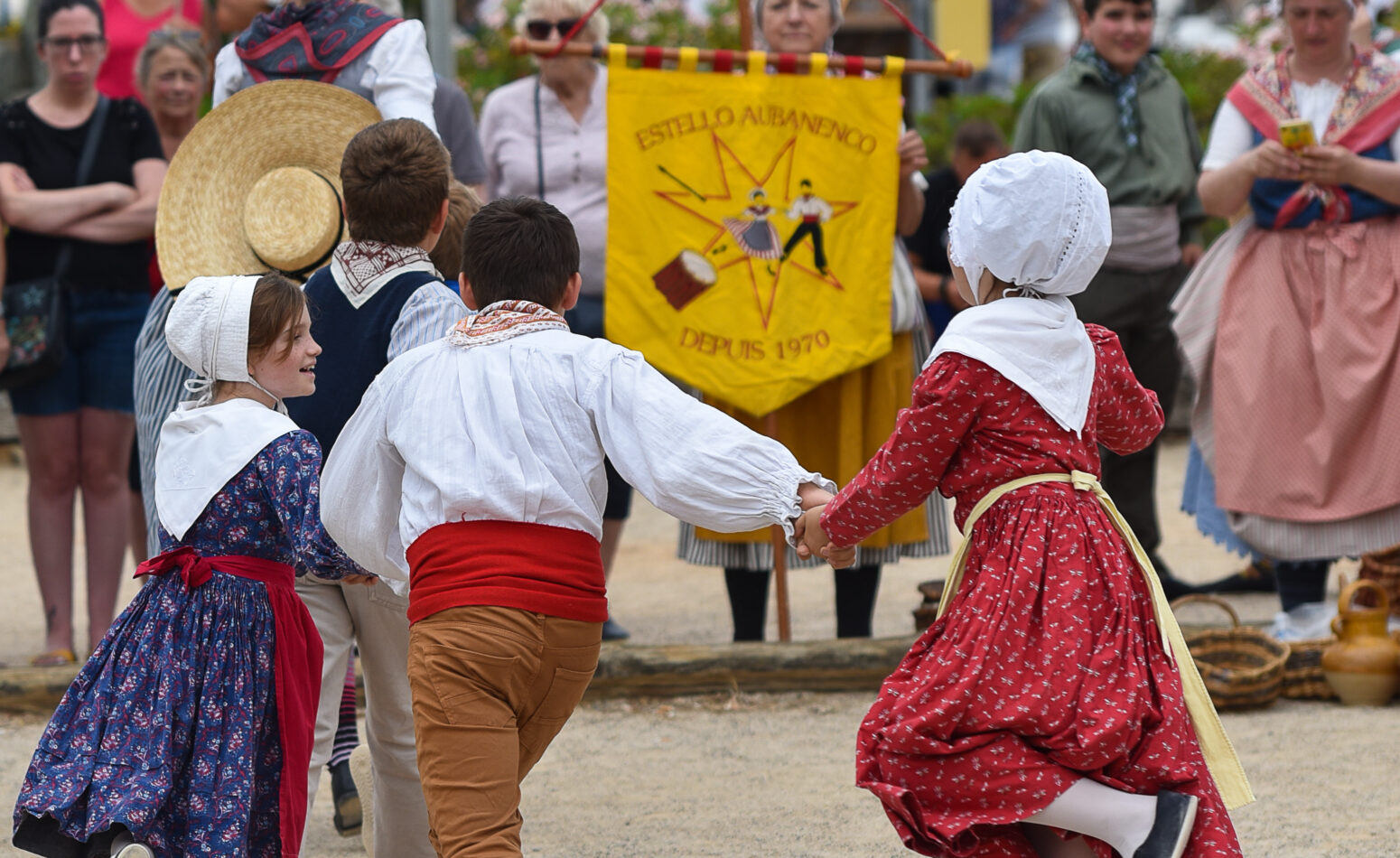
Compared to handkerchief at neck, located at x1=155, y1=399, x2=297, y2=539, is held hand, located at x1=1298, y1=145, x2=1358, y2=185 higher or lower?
higher

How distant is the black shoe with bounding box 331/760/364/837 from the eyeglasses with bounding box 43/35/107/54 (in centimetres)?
259

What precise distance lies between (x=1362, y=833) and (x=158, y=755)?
2.56 m

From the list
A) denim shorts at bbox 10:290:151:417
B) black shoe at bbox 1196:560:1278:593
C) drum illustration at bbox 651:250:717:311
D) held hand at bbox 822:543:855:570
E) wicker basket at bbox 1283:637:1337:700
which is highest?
drum illustration at bbox 651:250:717:311

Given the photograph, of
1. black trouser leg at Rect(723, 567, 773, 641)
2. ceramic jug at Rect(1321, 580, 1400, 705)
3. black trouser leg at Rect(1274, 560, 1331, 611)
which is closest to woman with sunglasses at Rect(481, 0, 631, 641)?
black trouser leg at Rect(723, 567, 773, 641)

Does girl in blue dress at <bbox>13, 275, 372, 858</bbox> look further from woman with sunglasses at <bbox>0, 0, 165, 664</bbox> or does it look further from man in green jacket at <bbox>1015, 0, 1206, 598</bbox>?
man in green jacket at <bbox>1015, 0, 1206, 598</bbox>

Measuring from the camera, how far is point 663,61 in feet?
17.6

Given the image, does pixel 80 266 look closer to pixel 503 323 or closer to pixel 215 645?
pixel 215 645

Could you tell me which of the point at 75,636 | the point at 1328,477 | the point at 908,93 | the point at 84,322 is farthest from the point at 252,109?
the point at 908,93

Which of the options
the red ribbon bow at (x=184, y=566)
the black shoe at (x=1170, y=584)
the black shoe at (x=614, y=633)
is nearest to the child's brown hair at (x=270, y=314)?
the red ribbon bow at (x=184, y=566)

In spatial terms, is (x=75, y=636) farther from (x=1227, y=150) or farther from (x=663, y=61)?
(x=1227, y=150)

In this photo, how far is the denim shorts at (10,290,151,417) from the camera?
547cm

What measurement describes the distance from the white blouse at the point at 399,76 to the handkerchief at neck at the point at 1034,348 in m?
1.74

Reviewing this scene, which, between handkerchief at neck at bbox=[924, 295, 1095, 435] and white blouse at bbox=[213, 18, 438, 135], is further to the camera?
white blouse at bbox=[213, 18, 438, 135]

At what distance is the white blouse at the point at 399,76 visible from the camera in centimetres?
423
